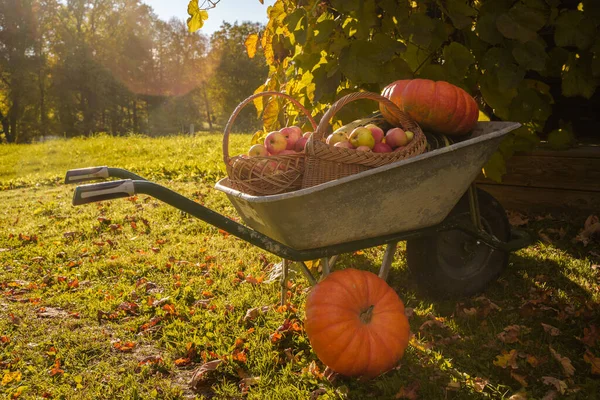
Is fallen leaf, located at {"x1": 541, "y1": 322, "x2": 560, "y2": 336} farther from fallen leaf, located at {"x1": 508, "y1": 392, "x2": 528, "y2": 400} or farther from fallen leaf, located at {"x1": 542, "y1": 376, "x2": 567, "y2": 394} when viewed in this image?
fallen leaf, located at {"x1": 508, "y1": 392, "x2": 528, "y2": 400}

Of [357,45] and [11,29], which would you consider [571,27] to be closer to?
[357,45]

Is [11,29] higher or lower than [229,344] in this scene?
higher

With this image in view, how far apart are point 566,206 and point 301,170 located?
308 cm

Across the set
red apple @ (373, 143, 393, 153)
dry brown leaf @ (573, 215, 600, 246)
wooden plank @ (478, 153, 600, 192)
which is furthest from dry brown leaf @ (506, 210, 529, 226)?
red apple @ (373, 143, 393, 153)

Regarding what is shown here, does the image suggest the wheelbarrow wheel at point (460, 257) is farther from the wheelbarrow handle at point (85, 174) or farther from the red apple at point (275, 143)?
the wheelbarrow handle at point (85, 174)

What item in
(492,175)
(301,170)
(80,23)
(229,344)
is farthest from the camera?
(80,23)

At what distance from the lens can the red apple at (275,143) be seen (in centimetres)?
239

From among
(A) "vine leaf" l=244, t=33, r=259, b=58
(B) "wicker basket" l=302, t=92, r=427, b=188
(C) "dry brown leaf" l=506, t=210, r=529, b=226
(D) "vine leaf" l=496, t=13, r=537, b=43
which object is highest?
(A) "vine leaf" l=244, t=33, r=259, b=58

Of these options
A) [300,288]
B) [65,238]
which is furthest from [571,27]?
[65,238]

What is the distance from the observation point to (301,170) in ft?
7.29

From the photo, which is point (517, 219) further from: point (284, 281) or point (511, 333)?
point (284, 281)

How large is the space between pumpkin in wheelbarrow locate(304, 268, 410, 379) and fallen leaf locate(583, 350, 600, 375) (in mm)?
868

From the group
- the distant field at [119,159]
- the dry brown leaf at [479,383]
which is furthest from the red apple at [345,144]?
the distant field at [119,159]

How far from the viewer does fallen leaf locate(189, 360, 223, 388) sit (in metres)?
2.36
